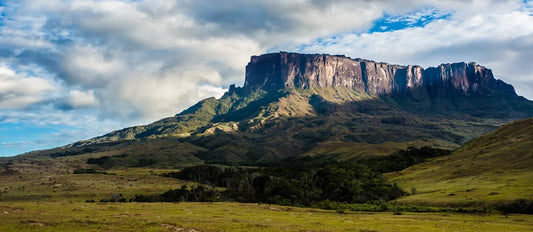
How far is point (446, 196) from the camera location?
10394cm

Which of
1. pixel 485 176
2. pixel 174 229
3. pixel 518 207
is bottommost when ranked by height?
pixel 518 207

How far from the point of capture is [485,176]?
129m

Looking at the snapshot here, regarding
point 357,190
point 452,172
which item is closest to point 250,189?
point 357,190

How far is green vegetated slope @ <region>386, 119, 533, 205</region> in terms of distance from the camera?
95.1m

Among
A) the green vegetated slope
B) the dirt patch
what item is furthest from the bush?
the dirt patch

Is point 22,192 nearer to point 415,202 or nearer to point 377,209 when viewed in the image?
point 377,209

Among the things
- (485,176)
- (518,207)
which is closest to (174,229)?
(518,207)

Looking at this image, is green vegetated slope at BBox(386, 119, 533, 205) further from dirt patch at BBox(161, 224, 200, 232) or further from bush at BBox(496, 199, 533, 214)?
dirt patch at BBox(161, 224, 200, 232)

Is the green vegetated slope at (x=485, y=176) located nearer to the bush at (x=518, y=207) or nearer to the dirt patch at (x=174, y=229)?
the bush at (x=518, y=207)

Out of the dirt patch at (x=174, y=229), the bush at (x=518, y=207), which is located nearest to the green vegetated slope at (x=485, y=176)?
the bush at (x=518, y=207)

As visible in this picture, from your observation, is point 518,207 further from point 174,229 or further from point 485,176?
point 174,229

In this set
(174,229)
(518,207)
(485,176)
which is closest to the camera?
(174,229)

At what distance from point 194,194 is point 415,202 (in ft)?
243

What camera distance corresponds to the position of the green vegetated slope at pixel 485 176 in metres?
95.1
